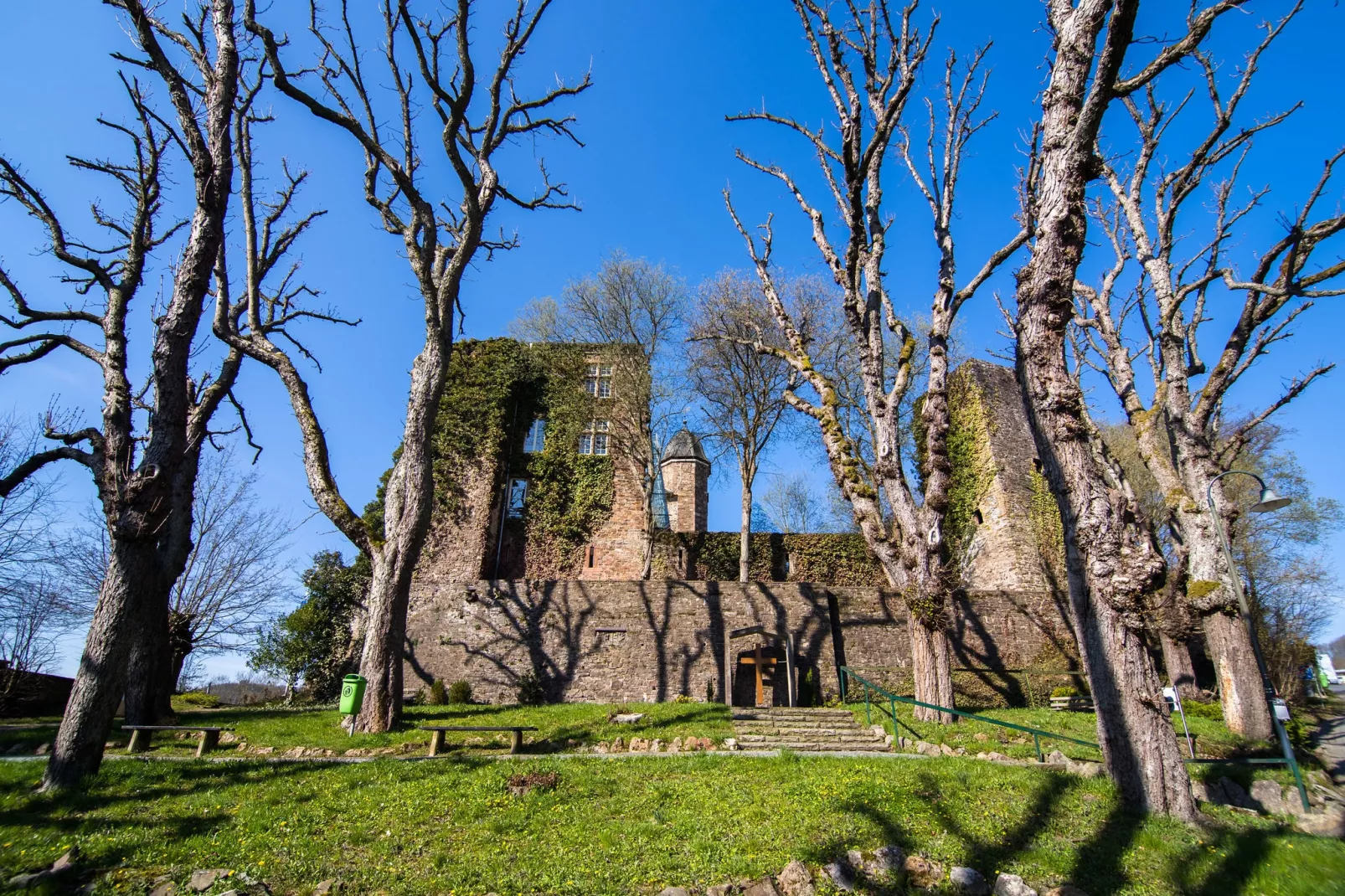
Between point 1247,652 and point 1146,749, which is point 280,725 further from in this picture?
point 1247,652

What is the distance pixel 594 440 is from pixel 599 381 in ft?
6.29

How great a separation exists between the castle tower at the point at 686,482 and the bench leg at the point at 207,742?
17267 millimetres

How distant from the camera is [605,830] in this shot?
5562mm

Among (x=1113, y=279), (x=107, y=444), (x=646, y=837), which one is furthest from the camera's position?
(x=1113, y=279)

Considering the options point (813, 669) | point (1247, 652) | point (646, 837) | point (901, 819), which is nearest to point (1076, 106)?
point (901, 819)

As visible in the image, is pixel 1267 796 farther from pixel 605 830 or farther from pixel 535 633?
pixel 535 633

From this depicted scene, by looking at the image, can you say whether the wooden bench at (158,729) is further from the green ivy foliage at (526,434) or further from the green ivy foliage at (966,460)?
the green ivy foliage at (966,460)

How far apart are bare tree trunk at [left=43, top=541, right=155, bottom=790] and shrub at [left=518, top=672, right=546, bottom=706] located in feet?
29.4

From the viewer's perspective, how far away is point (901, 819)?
226 inches

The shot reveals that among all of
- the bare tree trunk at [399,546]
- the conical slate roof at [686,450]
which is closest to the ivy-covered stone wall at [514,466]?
the conical slate roof at [686,450]

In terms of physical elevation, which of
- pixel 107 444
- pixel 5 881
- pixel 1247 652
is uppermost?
pixel 107 444

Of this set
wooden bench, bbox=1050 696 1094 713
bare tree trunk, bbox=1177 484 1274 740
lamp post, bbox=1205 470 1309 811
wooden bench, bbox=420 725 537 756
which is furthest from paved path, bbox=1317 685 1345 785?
wooden bench, bbox=420 725 537 756

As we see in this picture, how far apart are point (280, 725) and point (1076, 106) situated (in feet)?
41.7

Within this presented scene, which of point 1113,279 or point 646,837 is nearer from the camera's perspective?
point 646,837
